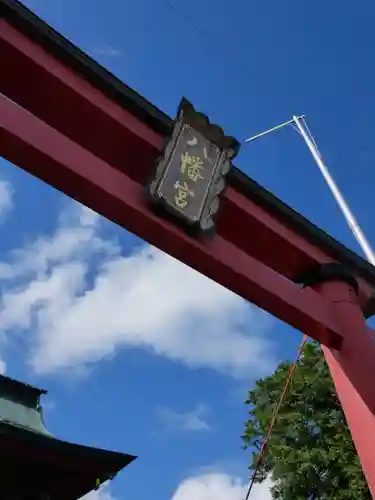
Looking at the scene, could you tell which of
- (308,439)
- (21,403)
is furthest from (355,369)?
(308,439)

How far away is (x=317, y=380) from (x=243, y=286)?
10.6m

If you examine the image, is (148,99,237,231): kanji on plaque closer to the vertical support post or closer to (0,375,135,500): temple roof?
the vertical support post

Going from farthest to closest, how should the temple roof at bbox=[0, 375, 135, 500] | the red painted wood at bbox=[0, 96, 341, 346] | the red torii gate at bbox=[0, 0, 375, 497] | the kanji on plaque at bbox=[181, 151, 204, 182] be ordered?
the temple roof at bbox=[0, 375, 135, 500], the kanji on plaque at bbox=[181, 151, 204, 182], the red torii gate at bbox=[0, 0, 375, 497], the red painted wood at bbox=[0, 96, 341, 346]

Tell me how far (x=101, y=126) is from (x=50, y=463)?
155 inches

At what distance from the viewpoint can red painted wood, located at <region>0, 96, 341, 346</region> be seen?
383 cm

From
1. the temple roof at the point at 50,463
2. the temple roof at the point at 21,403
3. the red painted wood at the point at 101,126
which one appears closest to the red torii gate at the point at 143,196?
the red painted wood at the point at 101,126

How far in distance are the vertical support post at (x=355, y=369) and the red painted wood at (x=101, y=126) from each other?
55 centimetres

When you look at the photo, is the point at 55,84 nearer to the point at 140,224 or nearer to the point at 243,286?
the point at 140,224

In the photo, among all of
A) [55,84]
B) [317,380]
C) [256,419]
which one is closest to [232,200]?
[55,84]

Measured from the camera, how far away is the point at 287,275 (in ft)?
18.0

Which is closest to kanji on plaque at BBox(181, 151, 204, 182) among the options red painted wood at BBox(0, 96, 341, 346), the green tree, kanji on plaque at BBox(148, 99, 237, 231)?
kanji on plaque at BBox(148, 99, 237, 231)

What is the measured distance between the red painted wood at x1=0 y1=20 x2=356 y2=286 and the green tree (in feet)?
29.3

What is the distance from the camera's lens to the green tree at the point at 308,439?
1295cm

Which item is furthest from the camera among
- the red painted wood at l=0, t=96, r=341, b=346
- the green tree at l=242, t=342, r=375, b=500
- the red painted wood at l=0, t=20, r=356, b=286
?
the green tree at l=242, t=342, r=375, b=500
